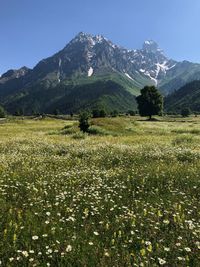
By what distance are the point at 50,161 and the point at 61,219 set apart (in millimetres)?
9359

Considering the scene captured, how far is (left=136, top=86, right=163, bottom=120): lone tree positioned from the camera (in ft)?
386

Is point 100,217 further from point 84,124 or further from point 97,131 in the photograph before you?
point 84,124

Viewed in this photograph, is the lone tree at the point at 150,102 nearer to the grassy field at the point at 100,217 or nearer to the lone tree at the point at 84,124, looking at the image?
the lone tree at the point at 84,124

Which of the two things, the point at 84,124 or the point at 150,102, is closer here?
the point at 84,124

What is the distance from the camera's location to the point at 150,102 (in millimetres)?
117688

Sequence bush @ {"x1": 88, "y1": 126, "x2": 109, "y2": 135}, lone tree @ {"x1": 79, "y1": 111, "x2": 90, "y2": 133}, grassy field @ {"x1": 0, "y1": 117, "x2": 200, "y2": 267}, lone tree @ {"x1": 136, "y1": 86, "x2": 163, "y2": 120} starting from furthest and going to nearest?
lone tree @ {"x1": 136, "y1": 86, "x2": 163, "y2": 120}
lone tree @ {"x1": 79, "y1": 111, "x2": 90, "y2": 133}
bush @ {"x1": 88, "y1": 126, "x2": 109, "y2": 135}
grassy field @ {"x1": 0, "y1": 117, "x2": 200, "y2": 267}

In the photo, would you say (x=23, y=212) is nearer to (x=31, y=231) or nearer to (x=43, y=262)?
(x=31, y=231)

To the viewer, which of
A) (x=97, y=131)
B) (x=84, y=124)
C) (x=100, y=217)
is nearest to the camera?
(x=100, y=217)

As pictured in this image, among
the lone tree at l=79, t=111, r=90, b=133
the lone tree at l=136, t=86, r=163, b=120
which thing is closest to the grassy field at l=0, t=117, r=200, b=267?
the lone tree at l=79, t=111, r=90, b=133

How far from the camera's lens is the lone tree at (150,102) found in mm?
117562

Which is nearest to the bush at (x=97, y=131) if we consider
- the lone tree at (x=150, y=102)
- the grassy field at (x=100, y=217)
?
the grassy field at (x=100, y=217)

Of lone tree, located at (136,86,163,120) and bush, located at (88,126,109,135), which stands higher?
lone tree, located at (136,86,163,120)

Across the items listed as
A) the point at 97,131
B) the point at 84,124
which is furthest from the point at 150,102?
the point at 97,131

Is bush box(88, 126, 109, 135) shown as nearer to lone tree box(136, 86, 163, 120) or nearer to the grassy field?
the grassy field
